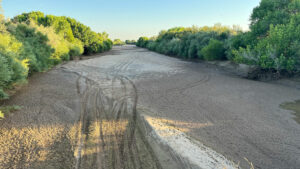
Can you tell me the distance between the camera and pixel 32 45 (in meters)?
13.7

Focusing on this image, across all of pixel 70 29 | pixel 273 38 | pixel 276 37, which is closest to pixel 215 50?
pixel 273 38

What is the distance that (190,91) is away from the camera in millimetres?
9086

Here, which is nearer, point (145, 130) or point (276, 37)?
point (145, 130)

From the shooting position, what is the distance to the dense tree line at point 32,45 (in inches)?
299

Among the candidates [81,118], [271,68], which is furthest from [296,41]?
[81,118]

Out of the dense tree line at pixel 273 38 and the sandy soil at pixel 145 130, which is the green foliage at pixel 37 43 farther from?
the dense tree line at pixel 273 38

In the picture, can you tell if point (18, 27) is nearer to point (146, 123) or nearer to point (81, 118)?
point (81, 118)

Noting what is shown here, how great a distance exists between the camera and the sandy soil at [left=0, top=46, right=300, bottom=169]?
3.66 metres

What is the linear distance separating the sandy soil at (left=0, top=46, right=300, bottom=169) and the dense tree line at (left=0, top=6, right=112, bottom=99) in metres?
1.15

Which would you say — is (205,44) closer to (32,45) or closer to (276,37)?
(276,37)

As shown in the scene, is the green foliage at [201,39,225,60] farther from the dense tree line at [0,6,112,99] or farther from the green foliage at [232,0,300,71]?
the dense tree line at [0,6,112,99]

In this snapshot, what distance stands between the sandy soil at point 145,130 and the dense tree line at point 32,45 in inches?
45.4

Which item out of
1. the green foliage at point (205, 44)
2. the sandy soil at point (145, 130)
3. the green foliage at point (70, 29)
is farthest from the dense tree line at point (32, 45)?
the green foliage at point (205, 44)

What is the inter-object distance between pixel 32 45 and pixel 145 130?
1377 cm
